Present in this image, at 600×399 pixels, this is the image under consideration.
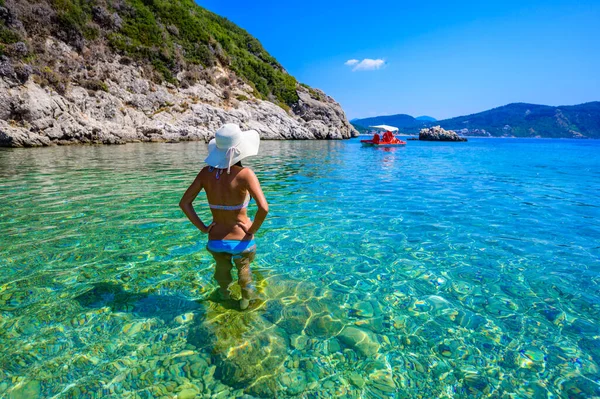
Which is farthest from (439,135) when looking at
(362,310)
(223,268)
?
(223,268)

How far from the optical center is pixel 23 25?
38.8 m

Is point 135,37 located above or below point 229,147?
above

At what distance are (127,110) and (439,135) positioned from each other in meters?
77.2

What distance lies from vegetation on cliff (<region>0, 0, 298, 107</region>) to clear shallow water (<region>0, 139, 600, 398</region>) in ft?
139

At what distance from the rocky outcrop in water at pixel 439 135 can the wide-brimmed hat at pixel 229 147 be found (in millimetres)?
91546

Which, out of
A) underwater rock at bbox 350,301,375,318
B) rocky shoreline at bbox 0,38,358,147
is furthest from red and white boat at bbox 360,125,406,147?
underwater rock at bbox 350,301,375,318

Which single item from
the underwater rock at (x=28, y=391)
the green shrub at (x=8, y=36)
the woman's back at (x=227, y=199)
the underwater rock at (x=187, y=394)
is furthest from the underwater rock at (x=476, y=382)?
the green shrub at (x=8, y=36)

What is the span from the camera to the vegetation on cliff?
123ft

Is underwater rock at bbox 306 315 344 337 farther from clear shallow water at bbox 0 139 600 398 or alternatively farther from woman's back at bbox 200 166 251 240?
woman's back at bbox 200 166 251 240

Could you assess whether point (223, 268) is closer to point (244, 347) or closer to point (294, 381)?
point (244, 347)

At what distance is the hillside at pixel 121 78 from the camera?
32438 millimetres

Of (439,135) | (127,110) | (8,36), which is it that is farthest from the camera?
(439,135)

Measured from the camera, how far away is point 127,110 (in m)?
42.0

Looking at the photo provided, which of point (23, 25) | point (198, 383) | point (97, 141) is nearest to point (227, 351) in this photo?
point (198, 383)
